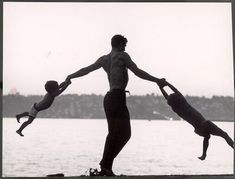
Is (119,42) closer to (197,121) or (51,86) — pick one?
(51,86)

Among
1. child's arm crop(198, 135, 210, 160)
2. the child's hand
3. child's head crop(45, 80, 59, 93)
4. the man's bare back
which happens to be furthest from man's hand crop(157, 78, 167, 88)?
child's head crop(45, 80, 59, 93)

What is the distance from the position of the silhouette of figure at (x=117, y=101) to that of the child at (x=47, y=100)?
1.29ft

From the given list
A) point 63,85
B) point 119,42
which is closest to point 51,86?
point 63,85

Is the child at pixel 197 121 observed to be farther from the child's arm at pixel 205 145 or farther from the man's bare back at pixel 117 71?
the man's bare back at pixel 117 71

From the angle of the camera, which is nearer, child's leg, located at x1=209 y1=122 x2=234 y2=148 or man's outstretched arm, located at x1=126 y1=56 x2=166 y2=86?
man's outstretched arm, located at x1=126 y1=56 x2=166 y2=86

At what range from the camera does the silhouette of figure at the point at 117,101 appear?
177 inches

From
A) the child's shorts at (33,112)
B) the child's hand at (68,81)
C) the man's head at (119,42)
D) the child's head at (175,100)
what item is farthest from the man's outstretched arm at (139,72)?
the child's shorts at (33,112)

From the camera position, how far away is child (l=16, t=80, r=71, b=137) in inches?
181

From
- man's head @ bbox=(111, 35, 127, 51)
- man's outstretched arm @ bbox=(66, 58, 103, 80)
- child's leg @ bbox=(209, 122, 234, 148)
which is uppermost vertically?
man's head @ bbox=(111, 35, 127, 51)

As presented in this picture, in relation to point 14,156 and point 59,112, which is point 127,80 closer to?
point 59,112

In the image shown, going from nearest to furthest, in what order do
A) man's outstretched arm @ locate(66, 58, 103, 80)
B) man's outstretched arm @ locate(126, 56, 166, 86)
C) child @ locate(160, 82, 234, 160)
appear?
man's outstretched arm @ locate(126, 56, 166, 86), man's outstretched arm @ locate(66, 58, 103, 80), child @ locate(160, 82, 234, 160)

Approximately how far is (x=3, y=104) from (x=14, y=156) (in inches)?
299

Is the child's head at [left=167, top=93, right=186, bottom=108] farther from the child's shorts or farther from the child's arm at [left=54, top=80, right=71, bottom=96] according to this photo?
the child's shorts

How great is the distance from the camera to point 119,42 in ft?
14.9
